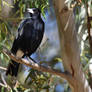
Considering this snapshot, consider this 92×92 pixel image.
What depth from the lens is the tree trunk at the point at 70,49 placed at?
84.0 inches

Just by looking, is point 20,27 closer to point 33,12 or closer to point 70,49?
point 33,12

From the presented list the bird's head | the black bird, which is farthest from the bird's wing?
the bird's head

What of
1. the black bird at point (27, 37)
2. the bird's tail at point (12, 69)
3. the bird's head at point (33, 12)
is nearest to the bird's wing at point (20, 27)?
the black bird at point (27, 37)

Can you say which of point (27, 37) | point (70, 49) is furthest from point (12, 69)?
point (70, 49)

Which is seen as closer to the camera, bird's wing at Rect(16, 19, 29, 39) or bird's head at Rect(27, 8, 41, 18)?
bird's wing at Rect(16, 19, 29, 39)

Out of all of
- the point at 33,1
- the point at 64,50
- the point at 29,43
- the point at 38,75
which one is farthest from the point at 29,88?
the point at 33,1

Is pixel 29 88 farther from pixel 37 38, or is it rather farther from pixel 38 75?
pixel 37 38

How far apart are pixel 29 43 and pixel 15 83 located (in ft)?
1.44

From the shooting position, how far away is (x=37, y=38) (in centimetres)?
277

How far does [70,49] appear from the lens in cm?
215

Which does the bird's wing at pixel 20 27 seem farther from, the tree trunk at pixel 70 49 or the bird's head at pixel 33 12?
the tree trunk at pixel 70 49

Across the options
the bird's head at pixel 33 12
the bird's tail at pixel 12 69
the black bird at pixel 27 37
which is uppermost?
the bird's head at pixel 33 12

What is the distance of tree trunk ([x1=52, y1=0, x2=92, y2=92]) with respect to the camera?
213 centimetres

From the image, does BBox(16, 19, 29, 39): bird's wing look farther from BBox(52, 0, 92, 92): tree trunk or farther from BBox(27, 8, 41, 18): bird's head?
BBox(52, 0, 92, 92): tree trunk
